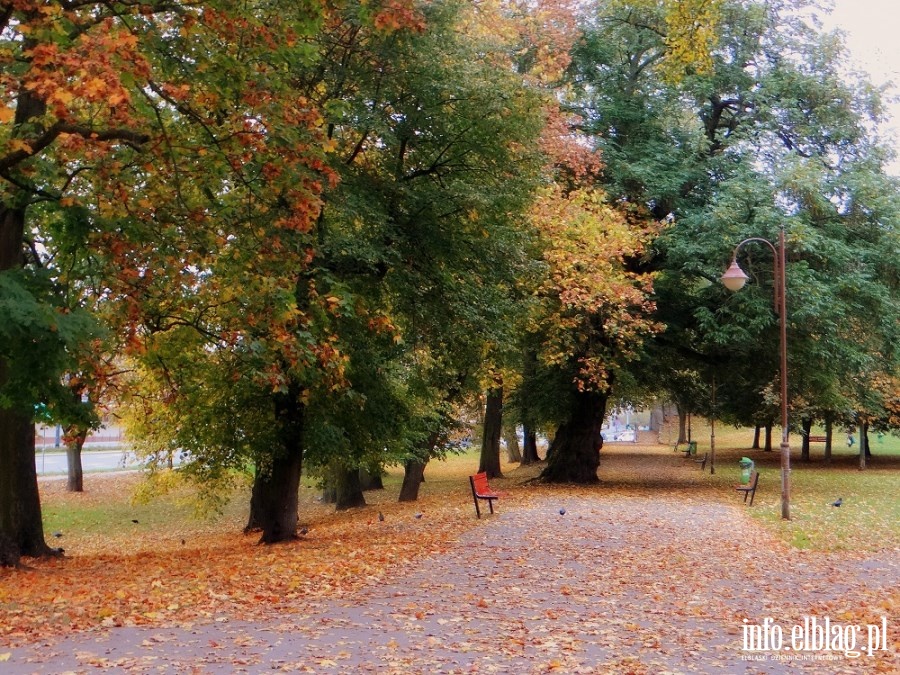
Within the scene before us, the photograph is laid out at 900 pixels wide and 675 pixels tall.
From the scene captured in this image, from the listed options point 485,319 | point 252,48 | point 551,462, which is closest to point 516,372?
point 551,462

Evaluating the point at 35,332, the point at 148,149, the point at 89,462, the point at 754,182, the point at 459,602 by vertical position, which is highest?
the point at 754,182

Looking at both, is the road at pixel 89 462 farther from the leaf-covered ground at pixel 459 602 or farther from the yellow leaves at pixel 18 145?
the yellow leaves at pixel 18 145

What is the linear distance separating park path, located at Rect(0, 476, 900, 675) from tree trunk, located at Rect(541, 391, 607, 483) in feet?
45.1

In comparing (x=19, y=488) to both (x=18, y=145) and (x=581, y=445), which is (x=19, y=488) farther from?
(x=581, y=445)

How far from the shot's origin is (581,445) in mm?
27594

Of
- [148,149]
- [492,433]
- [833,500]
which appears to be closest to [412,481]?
[492,433]

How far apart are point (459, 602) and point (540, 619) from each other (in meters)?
1.01

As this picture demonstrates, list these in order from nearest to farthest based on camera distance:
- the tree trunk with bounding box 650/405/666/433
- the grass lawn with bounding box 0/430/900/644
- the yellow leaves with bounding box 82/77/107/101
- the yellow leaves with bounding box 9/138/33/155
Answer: the yellow leaves with bounding box 82/77/107/101 → the grass lawn with bounding box 0/430/900/644 → the yellow leaves with bounding box 9/138/33/155 → the tree trunk with bounding box 650/405/666/433

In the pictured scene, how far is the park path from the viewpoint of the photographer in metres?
6.50

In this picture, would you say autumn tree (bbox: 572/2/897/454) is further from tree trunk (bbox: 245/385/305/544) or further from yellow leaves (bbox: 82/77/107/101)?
yellow leaves (bbox: 82/77/107/101)

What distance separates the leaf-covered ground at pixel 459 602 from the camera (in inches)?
261

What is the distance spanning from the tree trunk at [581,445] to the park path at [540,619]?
13.8 meters

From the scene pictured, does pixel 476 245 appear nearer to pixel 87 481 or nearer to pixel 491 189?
pixel 491 189

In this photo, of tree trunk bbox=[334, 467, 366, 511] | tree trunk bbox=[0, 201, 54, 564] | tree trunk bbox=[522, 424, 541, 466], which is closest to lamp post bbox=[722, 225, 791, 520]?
tree trunk bbox=[0, 201, 54, 564]
